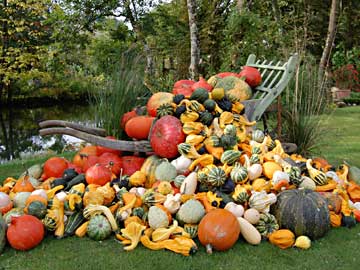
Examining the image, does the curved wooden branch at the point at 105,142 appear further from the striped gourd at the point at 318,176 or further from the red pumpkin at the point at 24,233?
the striped gourd at the point at 318,176

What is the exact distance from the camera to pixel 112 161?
447 cm

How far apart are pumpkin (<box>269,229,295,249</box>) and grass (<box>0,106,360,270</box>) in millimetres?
52

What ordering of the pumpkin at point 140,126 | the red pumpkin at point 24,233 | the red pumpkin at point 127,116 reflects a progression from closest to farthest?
the red pumpkin at point 24,233
the pumpkin at point 140,126
the red pumpkin at point 127,116

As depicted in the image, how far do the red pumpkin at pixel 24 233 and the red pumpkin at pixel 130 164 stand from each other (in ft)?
4.06

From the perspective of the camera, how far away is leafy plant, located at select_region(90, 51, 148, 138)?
530 centimetres

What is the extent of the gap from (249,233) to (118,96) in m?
2.69

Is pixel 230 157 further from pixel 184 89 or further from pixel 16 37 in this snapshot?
pixel 16 37

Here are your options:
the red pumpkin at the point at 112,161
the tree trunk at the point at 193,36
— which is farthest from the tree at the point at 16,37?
the red pumpkin at the point at 112,161

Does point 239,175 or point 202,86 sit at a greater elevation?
point 202,86

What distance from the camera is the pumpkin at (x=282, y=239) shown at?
3363 millimetres

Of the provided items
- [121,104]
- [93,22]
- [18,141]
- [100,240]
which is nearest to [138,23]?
[93,22]

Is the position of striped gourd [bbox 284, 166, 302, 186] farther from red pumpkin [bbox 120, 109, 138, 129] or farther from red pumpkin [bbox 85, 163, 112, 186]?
red pumpkin [bbox 120, 109, 138, 129]

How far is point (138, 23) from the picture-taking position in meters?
15.7

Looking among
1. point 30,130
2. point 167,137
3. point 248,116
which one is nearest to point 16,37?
point 30,130
